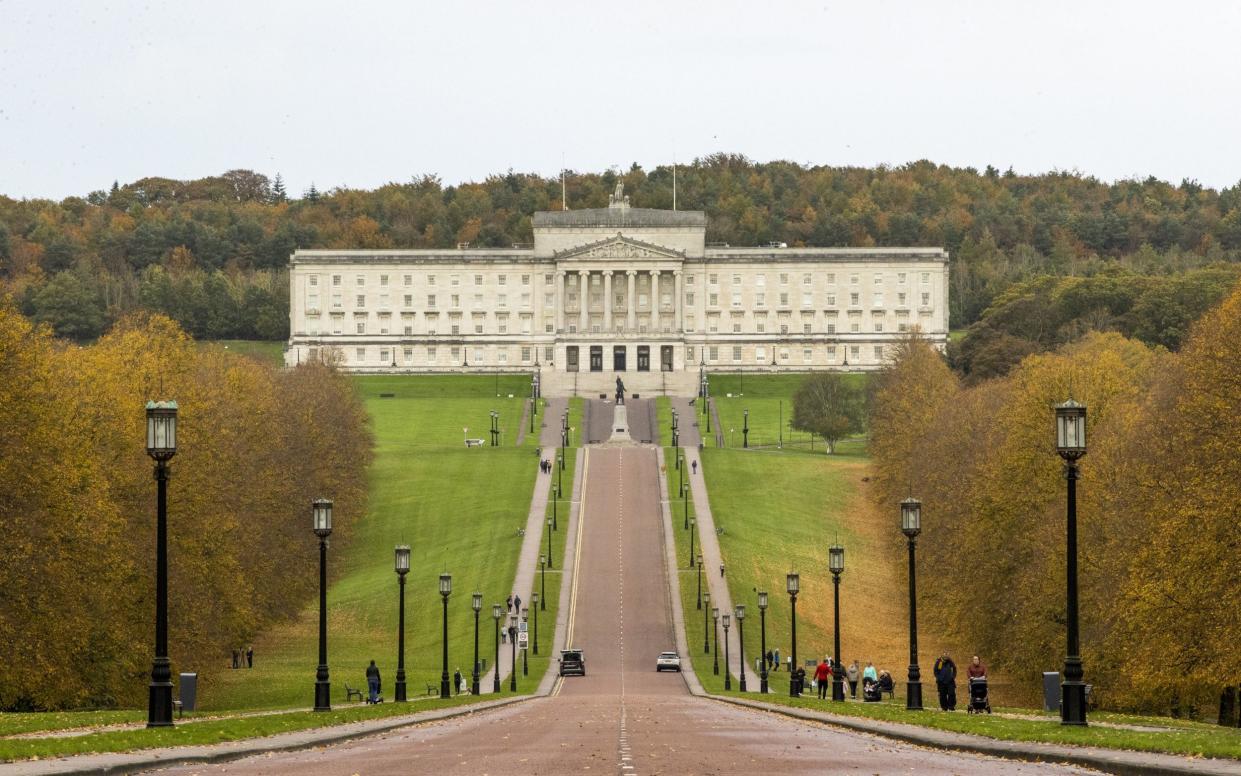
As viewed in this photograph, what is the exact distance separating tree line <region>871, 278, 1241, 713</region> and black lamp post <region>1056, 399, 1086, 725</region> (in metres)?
12.7

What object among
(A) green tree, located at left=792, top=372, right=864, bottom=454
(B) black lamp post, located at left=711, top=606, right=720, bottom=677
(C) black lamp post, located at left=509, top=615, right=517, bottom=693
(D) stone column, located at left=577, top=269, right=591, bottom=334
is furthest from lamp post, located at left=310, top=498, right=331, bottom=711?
(D) stone column, located at left=577, top=269, right=591, bottom=334

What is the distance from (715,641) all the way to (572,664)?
6968 mm

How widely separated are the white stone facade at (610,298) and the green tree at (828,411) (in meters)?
54.9

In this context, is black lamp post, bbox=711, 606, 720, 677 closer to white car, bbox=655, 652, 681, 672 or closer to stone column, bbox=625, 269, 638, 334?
white car, bbox=655, 652, 681, 672

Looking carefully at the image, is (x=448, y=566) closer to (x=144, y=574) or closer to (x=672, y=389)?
(x=144, y=574)

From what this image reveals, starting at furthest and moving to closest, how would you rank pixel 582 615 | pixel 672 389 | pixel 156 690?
pixel 672 389 → pixel 582 615 → pixel 156 690

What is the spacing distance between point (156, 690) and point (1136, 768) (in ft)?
43.1

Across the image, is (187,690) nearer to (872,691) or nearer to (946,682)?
(946,682)

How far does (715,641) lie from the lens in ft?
229

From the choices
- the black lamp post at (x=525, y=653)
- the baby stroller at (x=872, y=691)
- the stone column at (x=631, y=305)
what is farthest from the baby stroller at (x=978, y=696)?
the stone column at (x=631, y=305)

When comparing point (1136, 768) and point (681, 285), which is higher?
point (681, 285)

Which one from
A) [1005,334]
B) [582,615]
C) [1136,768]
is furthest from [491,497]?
[1136,768]

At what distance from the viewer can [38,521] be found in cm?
4341

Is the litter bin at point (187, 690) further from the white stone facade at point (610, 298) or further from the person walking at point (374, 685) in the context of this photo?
the white stone facade at point (610, 298)
